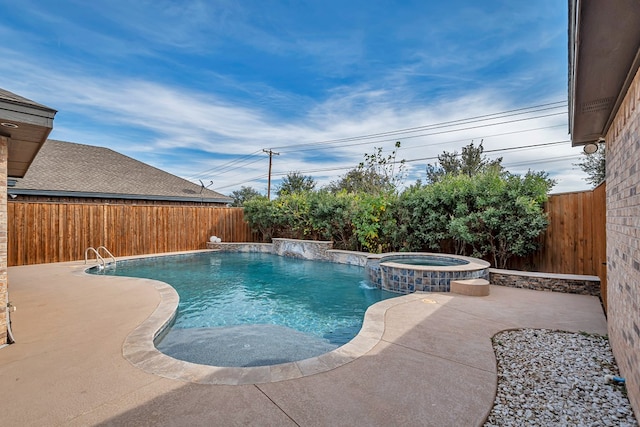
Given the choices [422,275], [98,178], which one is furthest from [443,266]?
[98,178]

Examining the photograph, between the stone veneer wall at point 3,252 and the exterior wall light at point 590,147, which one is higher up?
the exterior wall light at point 590,147

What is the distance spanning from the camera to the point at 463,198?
31.0 feet

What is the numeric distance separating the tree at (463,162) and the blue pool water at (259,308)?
16.3m

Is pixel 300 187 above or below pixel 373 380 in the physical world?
above

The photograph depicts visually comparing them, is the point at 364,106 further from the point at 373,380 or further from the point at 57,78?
the point at 373,380

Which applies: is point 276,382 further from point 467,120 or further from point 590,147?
point 467,120

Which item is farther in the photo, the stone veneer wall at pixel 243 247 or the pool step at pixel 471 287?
the stone veneer wall at pixel 243 247

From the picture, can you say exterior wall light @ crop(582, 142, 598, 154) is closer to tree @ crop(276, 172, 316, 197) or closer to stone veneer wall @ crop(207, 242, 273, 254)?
stone veneer wall @ crop(207, 242, 273, 254)

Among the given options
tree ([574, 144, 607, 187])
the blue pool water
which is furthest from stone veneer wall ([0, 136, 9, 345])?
tree ([574, 144, 607, 187])

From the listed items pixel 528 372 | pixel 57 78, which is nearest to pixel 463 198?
pixel 528 372

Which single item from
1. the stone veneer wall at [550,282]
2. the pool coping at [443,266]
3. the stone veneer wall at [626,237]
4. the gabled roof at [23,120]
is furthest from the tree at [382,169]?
the gabled roof at [23,120]

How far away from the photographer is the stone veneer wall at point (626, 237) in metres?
2.44

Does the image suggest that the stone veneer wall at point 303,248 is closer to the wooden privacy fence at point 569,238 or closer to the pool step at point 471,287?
the pool step at point 471,287

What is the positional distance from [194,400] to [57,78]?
13.4 m
